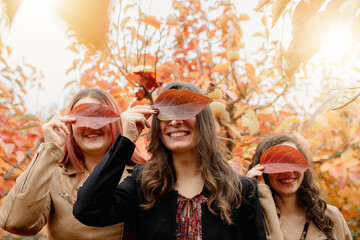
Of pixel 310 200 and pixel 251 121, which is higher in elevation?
pixel 251 121

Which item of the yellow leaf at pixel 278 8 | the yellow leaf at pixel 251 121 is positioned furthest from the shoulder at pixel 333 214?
the yellow leaf at pixel 278 8

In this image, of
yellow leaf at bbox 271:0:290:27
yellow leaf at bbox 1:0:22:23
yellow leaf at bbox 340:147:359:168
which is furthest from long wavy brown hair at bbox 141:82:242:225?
yellow leaf at bbox 340:147:359:168

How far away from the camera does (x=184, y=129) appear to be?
1161mm

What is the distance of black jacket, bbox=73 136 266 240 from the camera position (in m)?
1.04

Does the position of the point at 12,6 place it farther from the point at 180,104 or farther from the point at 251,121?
the point at 251,121

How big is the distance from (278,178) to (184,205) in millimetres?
511

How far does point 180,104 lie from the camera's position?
92cm

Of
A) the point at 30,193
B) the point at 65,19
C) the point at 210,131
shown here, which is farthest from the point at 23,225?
the point at 65,19

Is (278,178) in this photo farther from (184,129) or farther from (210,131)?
(184,129)

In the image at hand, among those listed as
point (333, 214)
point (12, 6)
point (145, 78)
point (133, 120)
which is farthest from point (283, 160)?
point (12, 6)

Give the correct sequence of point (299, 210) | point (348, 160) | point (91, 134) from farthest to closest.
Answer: point (348, 160) → point (299, 210) → point (91, 134)

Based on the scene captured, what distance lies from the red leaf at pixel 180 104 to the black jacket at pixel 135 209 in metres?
0.20

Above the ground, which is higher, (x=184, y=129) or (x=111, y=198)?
(x=184, y=129)

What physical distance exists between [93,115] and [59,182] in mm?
425
